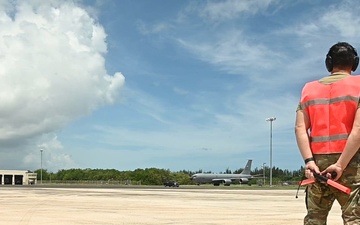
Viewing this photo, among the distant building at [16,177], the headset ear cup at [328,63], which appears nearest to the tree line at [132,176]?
the distant building at [16,177]

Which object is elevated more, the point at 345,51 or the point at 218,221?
the point at 345,51

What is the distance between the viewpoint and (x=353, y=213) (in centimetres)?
422

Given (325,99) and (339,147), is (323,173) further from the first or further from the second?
(325,99)

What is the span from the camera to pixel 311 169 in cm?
432

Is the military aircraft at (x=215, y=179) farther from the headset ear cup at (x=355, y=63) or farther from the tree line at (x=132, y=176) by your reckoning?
the headset ear cup at (x=355, y=63)

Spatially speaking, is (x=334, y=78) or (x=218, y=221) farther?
(x=218, y=221)

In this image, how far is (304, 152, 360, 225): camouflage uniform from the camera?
423 cm

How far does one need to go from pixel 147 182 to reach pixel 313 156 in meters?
129

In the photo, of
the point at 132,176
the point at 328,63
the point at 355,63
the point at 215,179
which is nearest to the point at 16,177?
the point at 132,176

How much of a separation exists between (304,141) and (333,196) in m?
0.53

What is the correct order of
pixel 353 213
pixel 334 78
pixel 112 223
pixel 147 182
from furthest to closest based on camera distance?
pixel 147 182 → pixel 112 223 → pixel 334 78 → pixel 353 213

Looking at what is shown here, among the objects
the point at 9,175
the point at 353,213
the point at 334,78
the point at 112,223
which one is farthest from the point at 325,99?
the point at 9,175

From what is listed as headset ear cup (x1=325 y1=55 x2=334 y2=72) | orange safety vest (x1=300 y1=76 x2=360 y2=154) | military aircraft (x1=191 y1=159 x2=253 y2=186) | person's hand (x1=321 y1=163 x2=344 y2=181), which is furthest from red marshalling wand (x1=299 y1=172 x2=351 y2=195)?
military aircraft (x1=191 y1=159 x2=253 y2=186)

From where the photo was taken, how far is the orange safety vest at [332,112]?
4.35 m
